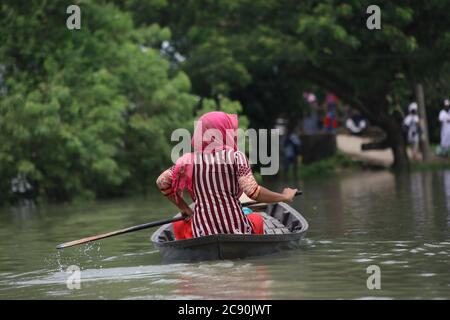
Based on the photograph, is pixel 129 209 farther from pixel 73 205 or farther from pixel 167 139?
pixel 167 139

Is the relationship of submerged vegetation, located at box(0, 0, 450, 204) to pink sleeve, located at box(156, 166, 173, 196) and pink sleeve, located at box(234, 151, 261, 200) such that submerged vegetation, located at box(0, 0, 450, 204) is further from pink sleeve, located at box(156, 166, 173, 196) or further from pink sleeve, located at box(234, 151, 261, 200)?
pink sleeve, located at box(234, 151, 261, 200)

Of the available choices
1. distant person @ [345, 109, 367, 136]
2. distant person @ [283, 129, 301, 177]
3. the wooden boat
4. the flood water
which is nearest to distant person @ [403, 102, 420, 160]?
distant person @ [283, 129, 301, 177]

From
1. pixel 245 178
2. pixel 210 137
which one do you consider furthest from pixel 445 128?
pixel 210 137

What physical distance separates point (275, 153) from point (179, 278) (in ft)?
84.5

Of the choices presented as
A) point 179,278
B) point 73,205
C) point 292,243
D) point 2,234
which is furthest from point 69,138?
point 179,278

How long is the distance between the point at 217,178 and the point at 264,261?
1.07 meters

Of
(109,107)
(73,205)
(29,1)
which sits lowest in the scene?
(73,205)

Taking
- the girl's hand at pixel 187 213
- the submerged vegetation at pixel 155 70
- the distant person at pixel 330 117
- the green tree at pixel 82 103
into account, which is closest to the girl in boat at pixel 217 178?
the girl's hand at pixel 187 213

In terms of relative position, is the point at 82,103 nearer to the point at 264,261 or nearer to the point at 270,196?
the point at 270,196

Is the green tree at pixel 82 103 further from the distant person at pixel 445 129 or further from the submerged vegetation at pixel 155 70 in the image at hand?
the distant person at pixel 445 129

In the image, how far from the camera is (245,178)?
41.9 feet

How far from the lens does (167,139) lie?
95.7 feet

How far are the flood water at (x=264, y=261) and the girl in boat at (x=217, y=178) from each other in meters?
0.52
